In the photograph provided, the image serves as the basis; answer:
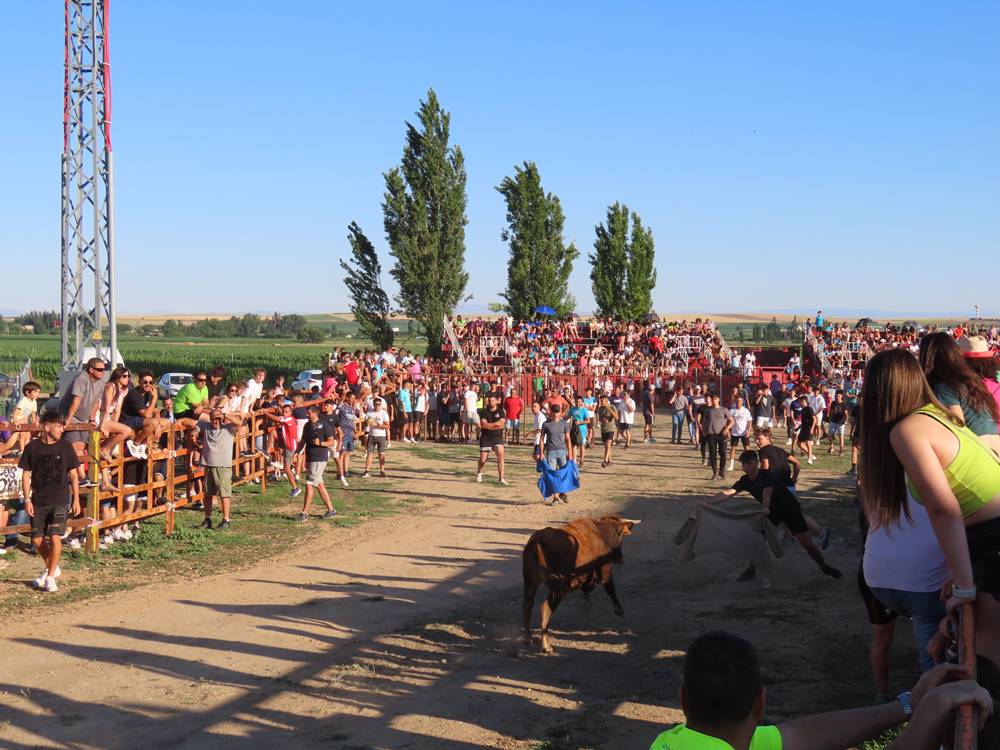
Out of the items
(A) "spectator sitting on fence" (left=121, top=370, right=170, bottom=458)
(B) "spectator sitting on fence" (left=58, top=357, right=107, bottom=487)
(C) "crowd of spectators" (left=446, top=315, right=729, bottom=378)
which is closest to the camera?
(B) "spectator sitting on fence" (left=58, top=357, right=107, bottom=487)

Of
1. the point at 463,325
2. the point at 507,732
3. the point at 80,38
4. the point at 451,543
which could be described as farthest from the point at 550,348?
the point at 507,732

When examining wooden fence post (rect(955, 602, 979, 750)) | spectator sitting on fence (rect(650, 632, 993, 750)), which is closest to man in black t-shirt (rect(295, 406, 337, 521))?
wooden fence post (rect(955, 602, 979, 750))

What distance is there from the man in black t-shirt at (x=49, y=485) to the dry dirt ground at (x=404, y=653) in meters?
0.77

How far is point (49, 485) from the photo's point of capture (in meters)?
10.7

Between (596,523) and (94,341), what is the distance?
2176 centimetres

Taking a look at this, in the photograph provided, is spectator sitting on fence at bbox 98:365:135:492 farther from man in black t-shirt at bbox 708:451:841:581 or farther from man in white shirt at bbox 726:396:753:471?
man in white shirt at bbox 726:396:753:471

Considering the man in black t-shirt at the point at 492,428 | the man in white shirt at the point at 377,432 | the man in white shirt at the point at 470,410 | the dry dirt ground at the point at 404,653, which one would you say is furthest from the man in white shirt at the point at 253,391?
Result: the man in white shirt at the point at 470,410

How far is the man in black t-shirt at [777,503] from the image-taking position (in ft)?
35.7

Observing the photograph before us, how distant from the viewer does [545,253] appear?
5734cm

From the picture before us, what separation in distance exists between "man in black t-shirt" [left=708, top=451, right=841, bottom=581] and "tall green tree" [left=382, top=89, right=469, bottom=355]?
114 feet

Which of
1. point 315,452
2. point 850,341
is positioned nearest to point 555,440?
point 315,452

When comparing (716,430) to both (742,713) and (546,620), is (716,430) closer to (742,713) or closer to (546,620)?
(546,620)

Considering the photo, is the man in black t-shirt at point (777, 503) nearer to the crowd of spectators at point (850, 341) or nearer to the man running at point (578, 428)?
the man running at point (578, 428)

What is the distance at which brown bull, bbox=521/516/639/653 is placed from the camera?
356 inches
